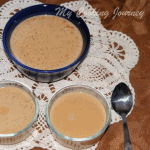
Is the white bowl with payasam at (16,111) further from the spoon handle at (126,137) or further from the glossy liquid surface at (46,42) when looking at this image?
the spoon handle at (126,137)

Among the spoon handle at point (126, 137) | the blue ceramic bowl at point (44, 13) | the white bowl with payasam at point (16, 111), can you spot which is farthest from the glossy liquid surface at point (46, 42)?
the spoon handle at point (126, 137)

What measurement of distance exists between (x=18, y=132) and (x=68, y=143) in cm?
17

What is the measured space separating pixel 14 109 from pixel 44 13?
49cm

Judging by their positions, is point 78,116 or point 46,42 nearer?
point 78,116

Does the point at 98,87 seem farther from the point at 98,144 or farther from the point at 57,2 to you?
the point at 57,2

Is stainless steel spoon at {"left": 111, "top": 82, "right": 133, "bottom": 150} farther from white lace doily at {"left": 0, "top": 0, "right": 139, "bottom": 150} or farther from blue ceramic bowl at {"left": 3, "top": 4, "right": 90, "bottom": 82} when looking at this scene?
blue ceramic bowl at {"left": 3, "top": 4, "right": 90, "bottom": 82}

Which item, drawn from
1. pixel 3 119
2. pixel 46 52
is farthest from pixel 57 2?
pixel 3 119

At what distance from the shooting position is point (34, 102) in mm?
1425

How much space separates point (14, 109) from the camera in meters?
1.41

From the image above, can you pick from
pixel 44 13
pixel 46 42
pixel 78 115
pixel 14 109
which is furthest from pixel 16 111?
pixel 44 13

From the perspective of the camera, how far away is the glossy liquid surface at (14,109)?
1369mm

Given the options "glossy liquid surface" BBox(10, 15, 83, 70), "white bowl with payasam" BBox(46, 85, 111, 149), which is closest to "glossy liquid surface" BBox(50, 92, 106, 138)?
"white bowl with payasam" BBox(46, 85, 111, 149)

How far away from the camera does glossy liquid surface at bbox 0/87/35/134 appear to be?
4.49ft

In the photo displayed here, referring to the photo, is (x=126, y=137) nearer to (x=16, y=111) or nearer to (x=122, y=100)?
(x=122, y=100)
